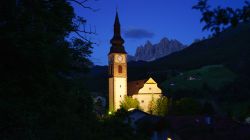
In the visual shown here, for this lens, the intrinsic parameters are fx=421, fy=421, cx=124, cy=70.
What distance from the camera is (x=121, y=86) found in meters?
78.9

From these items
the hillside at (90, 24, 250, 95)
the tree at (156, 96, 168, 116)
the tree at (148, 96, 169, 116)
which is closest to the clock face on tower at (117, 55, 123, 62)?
the tree at (148, 96, 169, 116)

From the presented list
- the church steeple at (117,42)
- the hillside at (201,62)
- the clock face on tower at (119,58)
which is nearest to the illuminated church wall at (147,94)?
the clock face on tower at (119,58)

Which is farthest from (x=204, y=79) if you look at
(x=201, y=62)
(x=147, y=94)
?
(x=201, y=62)

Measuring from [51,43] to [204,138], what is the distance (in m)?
28.0

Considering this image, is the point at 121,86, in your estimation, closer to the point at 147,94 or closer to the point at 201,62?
the point at 147,94

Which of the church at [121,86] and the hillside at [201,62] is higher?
the hillside at [201,62]

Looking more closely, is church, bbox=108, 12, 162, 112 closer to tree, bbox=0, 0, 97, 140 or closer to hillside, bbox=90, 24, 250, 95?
hillside, bbox=90, 24, 250, 95

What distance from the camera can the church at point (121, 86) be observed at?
77.3 metres

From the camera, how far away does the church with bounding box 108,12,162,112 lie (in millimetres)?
77312

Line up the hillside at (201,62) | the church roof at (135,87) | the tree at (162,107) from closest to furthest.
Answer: the tree at (162,107) < the church roof at (135,87) < the hillside at (201,62)

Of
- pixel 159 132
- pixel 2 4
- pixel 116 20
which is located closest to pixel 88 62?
pixel 2 4

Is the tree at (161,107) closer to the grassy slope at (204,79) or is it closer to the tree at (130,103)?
the tree at (130,103)

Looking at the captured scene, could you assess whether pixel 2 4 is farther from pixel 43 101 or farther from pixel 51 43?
Answer: pixel 43 101

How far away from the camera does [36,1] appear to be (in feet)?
35.7
